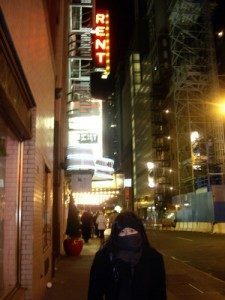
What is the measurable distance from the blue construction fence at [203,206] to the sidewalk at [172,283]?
79.5 ft

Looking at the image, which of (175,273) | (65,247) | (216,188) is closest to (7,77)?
(175,273)

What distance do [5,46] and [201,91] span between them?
4532cm

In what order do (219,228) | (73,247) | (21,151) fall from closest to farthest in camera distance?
(21,151) < (73,247) < (219,228)

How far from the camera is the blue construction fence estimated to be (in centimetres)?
3869

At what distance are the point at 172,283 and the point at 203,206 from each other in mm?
31162

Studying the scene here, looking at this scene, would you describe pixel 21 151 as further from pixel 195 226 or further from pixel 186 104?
pixel 186 104

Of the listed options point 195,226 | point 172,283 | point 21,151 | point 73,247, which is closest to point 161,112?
point 195,226

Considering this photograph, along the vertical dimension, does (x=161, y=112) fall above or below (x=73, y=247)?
above

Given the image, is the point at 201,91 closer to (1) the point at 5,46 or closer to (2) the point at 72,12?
(2) the point at 72,12

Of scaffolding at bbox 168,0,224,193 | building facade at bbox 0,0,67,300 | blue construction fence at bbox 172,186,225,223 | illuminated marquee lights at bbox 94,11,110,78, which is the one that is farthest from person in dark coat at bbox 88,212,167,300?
scaffolding at bbox 168,0,224,193

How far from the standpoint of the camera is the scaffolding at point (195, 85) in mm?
45969

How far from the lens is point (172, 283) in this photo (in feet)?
36.9

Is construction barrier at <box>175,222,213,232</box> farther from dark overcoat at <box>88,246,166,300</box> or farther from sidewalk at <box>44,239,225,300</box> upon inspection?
dark overcoat at <box>88,246,166,300</box>

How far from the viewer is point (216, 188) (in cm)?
3950
